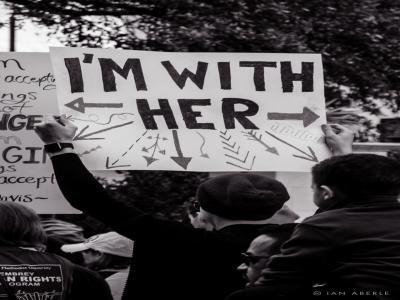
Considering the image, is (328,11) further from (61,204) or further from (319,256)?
(319,256)

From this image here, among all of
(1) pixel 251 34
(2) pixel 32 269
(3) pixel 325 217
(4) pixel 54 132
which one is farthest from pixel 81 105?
(1) pixel 251 34

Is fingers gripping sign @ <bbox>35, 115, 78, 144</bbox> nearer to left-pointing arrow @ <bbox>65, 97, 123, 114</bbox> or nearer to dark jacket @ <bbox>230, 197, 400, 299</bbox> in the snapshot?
left-pointing arrow @ <bbox>65, 97, 123, 114</bbox>

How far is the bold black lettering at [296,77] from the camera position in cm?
341

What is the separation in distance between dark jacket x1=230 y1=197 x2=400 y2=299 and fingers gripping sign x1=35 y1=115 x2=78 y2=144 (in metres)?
0.99

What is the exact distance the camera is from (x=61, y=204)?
3.35 meters

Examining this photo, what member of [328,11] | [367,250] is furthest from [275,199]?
[328,11]

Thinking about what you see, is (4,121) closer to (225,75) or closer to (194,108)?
(194,108)

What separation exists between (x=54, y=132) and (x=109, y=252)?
0.72 metres

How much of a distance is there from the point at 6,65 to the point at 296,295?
1877 mm

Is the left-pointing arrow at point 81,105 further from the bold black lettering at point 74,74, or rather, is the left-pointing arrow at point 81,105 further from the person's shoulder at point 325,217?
the person's shoulder at point 325,217

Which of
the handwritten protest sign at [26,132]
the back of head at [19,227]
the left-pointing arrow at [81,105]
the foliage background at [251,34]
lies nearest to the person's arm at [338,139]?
the left-pointing arrow at [81,105]

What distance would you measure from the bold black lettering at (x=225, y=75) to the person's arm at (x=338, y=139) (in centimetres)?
43

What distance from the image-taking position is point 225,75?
341 cm

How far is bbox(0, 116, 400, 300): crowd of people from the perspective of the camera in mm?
2119
